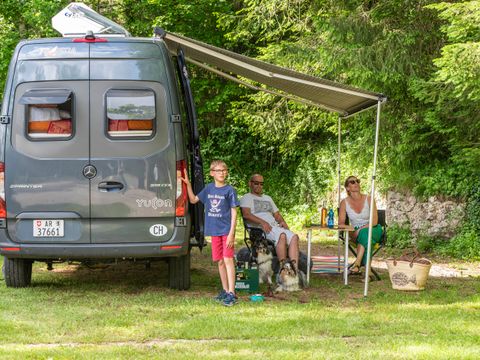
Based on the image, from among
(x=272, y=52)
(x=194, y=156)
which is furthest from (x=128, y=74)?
(x=272, y=52)

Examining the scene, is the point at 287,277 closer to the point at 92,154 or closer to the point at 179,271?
the point at 179,271

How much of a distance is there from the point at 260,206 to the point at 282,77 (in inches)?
74.2

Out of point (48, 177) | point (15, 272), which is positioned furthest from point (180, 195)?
point (15, 272)

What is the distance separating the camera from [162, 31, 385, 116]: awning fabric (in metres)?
7.71

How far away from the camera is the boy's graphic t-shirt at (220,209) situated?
7531 millimetres

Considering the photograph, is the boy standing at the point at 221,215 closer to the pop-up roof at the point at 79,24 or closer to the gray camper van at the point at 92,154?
the gray camper van at the point at 92,154

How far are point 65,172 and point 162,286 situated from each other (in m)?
1.82

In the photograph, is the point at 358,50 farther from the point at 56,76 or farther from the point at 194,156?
the point at 56,76

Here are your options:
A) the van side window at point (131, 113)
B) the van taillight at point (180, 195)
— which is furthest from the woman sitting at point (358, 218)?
the van side window at point (131, 113)

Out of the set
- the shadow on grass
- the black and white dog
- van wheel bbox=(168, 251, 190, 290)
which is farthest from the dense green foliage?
van wheel bbox=(168, 251, 190, 290)

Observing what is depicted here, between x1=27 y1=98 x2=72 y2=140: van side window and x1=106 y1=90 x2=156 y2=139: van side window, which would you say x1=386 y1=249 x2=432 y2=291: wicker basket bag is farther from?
x1=27 y1=98 x2=72 y2=140: van side window

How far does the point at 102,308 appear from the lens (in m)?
A: 7.02

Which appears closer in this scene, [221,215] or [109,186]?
[109,186]

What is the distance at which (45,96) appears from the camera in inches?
292
